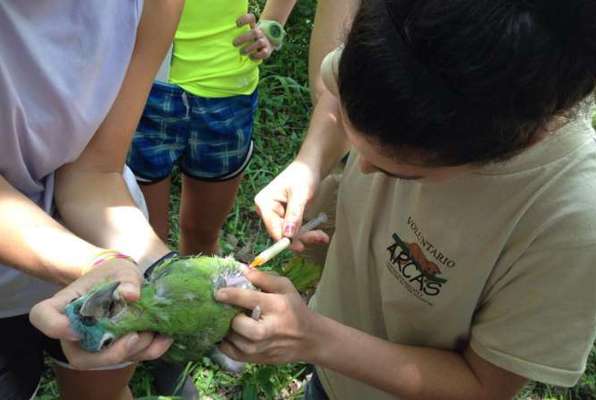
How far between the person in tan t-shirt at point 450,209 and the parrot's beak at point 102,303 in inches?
7.4

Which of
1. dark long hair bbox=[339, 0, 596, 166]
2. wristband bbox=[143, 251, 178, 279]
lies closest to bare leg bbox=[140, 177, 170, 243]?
wristband bbox=[143, 251, 178, 279]

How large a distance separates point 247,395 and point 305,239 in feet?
3.22

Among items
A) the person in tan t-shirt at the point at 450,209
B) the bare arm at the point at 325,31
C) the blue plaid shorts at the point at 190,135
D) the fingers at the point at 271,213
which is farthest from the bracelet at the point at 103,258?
the blue plaid shorts at the point at 190,135

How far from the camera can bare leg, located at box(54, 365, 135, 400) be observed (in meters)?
1.55

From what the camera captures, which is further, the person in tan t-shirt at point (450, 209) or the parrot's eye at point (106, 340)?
the parrot's eye at point (106, 340)

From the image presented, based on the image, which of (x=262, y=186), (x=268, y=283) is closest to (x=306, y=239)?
(x=268, y=283)

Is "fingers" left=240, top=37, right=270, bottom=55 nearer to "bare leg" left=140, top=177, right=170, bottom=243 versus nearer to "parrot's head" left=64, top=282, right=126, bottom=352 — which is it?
"bare leg" left=140, top=177, right=170, bottom=243

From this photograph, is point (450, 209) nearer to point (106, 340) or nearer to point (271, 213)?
point (271, 213)

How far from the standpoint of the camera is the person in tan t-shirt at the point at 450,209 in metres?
0.84

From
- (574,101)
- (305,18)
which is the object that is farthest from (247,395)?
(305,18)

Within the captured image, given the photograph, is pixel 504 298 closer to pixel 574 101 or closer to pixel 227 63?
pixel 574 101

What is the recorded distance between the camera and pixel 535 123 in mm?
932

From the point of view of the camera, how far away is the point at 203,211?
8.12ft

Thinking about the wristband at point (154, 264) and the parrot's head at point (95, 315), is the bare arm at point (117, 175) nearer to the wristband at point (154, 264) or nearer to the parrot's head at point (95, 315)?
the wristband at point (154, 264)
